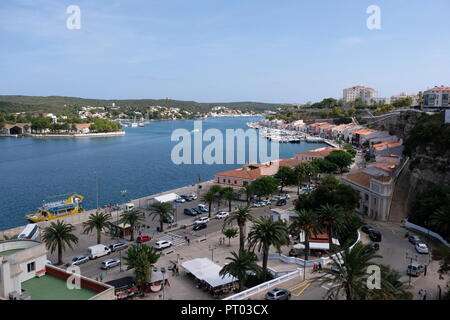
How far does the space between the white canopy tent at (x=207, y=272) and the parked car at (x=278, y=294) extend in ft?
11.5

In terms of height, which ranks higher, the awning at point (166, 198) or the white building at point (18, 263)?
the white building at point (18, 263)

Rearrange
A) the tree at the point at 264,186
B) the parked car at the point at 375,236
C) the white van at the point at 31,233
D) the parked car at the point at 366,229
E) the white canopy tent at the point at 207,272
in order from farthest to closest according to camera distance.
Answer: the tree at the point at 264,186, the white van at the point at 31,233, the parked car at the point at 366,229, the parked car at the point at 375,236, the white canopy tent at the point at 207,272

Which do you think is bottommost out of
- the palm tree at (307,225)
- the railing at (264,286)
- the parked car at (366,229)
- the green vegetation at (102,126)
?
the parked car at (366,229)

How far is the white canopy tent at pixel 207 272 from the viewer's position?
1908 cm

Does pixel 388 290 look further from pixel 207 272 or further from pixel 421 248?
pixel 421 248

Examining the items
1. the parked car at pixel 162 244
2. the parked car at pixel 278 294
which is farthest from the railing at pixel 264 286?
the parked car at pixel 162 244

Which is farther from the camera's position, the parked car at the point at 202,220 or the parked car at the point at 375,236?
the parked car at the point at 202,220

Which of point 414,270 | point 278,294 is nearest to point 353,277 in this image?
point 278,294

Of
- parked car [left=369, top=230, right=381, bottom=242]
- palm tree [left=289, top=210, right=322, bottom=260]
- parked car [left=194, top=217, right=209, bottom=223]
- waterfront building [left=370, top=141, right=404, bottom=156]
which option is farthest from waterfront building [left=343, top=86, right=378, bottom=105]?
palm tree [left=289, top=210, right=322, bottom=260]

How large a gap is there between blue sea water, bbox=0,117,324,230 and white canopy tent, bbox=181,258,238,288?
25.8 metres

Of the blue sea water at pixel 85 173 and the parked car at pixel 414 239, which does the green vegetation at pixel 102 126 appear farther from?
the parked car at pixel 414 239

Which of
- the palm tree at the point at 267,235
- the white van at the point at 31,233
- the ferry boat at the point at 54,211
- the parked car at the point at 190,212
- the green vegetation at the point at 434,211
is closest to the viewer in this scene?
the palm tree at the point at 267,235

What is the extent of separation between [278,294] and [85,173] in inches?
2269

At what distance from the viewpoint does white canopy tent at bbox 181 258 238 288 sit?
1908 cm
